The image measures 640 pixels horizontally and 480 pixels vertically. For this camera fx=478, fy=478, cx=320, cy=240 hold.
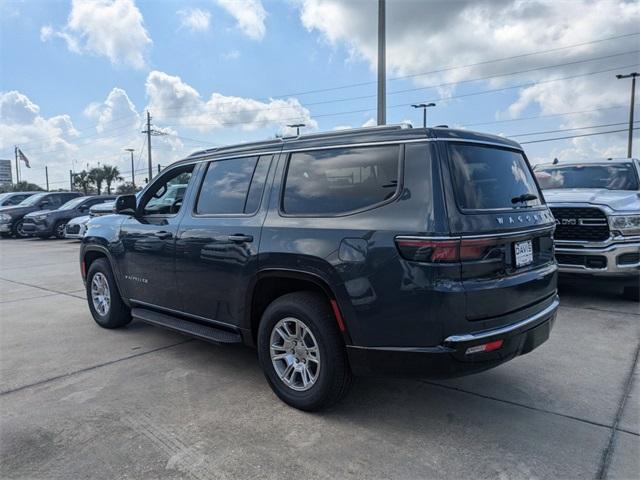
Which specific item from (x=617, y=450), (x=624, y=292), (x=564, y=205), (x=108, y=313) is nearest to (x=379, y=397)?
(x=617, y=450)

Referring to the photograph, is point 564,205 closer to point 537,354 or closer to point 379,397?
point 537,354

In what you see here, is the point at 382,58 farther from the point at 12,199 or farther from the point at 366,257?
the point at 12,199

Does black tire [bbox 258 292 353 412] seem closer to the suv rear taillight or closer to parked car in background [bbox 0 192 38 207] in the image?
the suv rear taillight

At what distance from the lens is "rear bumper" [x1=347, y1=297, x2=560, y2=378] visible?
2801mm

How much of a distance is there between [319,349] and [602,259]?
451cm

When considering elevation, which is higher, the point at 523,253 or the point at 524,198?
the point at 524,198

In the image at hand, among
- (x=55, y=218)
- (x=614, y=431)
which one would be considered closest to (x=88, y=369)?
(x=614, y=431)

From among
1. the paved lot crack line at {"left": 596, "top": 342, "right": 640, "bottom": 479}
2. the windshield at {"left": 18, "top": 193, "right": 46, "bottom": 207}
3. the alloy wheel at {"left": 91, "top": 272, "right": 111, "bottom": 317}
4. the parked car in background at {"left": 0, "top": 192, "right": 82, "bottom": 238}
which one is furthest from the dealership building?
the paved lot crack line at {"left": 596, "top": 342, "right": 640, "bottom": 479}

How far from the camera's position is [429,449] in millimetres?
2920

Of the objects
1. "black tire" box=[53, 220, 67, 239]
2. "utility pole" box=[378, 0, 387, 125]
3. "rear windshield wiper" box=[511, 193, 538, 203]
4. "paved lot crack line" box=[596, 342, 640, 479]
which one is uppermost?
"utility pole" box=[378, 0, 387, 125]

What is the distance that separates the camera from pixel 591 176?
7.35 meters

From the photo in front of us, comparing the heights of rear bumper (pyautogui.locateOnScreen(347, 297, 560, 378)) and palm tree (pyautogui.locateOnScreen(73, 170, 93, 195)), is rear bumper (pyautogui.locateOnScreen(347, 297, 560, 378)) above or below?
below

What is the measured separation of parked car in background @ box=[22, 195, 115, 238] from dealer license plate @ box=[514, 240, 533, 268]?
61.9 ft

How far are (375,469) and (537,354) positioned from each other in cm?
251
